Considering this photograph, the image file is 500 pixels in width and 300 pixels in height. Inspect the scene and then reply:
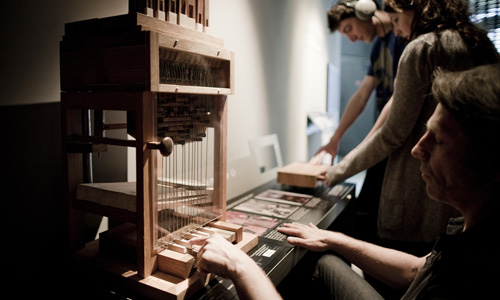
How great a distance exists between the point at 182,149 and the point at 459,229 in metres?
0.84

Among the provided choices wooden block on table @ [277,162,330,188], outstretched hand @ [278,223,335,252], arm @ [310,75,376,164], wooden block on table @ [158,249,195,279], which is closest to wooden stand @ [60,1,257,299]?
wooden block on table @ [158,249,195,279]

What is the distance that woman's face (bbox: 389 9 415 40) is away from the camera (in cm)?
162

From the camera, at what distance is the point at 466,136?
779 millimetres

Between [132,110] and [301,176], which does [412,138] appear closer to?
[301,176]

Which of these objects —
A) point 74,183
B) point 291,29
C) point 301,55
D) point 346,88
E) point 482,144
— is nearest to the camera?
point 482,144

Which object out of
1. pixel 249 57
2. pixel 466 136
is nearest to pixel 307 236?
pixel 466 136

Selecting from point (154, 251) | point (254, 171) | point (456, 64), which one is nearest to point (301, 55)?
point (254, 171)

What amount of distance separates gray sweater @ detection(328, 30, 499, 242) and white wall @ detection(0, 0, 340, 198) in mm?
853

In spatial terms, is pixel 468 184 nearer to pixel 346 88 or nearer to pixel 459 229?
pixel 459 229

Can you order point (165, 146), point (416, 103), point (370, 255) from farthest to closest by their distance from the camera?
point (416, 103) → point (370, 255) → point (165, 146)

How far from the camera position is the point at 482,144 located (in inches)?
29.6

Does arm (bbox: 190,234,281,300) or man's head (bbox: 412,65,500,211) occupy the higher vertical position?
man's head (bbox: 412,65,500,211)

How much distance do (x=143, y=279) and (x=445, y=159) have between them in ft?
2.69

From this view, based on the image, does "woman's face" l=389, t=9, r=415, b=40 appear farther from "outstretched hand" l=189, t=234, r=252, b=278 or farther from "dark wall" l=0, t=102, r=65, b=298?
"dark wall" l=0, t=102, r=65, b=298
